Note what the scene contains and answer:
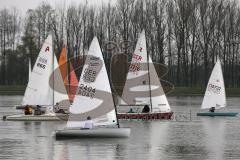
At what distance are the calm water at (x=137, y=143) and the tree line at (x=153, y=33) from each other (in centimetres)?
5726

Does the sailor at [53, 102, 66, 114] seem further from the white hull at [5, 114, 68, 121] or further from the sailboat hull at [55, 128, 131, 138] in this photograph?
the sailboat hull at [55, 128, 131, 138]

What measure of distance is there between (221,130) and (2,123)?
15099 mm

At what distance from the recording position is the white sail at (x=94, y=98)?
3616 centimetres

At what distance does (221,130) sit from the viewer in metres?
44.8

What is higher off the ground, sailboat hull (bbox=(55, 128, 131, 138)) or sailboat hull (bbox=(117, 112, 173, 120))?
sailboat hull (bbox=(117, 112, 173, 120))

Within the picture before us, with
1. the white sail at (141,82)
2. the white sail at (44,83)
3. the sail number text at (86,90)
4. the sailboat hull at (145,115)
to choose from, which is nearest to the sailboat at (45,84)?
the white sail at (44,83)

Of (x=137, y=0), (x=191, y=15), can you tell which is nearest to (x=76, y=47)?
(x=137, y=0)

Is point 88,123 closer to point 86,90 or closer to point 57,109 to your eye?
point 86,90

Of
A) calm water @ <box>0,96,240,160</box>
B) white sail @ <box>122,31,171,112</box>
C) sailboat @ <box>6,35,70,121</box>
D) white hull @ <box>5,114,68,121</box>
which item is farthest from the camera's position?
sailboat @ <box>6,35,70,121</box>

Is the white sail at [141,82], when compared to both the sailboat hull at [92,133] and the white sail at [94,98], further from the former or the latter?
the sailboat hull at [92,133]

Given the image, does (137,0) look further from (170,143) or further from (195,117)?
(170,143)

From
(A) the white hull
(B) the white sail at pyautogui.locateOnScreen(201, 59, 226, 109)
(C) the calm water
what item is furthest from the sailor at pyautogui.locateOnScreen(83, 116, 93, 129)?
(B) the white sail at pyautogui.locateOnScreen(201, 59, 226, 109)

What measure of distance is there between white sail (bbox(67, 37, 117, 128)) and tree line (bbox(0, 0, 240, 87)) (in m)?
68.5

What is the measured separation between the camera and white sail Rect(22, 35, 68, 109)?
50.8 metres
